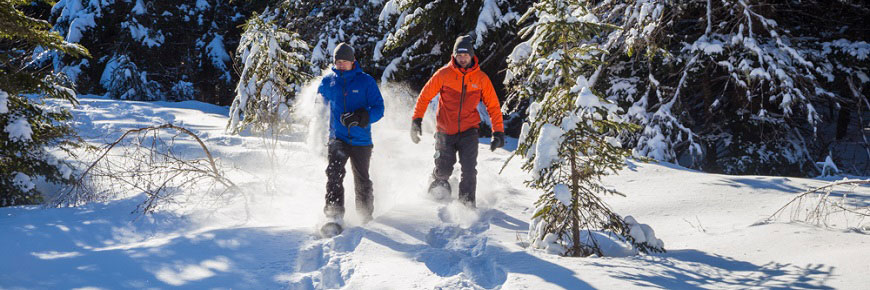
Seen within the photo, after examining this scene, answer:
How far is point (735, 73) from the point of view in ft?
27.2

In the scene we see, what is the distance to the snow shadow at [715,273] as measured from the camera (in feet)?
10.0

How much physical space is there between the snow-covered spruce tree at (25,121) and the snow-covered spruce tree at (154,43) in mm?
16507

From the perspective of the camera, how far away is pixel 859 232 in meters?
3.93

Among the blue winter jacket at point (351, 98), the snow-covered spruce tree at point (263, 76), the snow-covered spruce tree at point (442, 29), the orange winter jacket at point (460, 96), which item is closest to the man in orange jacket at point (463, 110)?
the orange winter jacket at point (460, 96)

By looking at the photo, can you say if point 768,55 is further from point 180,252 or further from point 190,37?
point 190,37

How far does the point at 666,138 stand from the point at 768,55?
2001 millimetres

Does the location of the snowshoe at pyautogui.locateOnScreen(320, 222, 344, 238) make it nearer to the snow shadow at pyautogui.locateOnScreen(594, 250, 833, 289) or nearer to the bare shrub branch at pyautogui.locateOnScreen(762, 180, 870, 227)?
the snow shadow at pyautogui.locateOnScreen(594, 250, 833, 289)

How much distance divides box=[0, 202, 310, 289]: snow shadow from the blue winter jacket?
1.02 metres

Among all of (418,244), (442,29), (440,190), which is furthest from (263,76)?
(418,244)

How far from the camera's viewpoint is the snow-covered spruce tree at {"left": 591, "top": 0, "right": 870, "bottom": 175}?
315 inches

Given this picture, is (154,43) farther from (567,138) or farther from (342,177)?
(567,138)

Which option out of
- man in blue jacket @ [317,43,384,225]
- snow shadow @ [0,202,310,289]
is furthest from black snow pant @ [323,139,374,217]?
snow shadow @ [0,202,310,289]

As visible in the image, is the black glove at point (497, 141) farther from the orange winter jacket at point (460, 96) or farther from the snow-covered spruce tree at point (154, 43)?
the snow-covered spruce tree at point (154, 43)

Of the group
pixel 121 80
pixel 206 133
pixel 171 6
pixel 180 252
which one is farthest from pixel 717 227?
pixel 171 6
